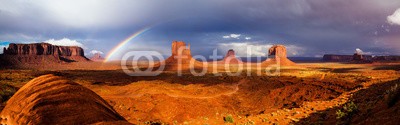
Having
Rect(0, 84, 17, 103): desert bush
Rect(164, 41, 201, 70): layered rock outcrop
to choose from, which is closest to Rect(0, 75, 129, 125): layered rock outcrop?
Rect(0, 84, 17, 103): desert bush

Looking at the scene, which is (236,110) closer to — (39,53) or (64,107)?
(64,107)

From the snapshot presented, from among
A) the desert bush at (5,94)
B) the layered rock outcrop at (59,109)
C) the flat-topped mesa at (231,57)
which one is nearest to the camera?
the layered rock outcrop at (59,109)

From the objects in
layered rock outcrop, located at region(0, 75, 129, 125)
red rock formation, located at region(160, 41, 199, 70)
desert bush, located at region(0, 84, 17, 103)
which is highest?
red rock formation, located at region(160, 41, 199, 70)

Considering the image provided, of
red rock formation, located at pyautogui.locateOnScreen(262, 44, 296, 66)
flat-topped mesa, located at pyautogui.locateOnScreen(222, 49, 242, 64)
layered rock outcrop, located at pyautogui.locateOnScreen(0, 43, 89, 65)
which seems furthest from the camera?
flat-topped mesa, located at pyautogui.locateOnScreen(222, 49, 242, 64)

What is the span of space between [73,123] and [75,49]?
188 meters

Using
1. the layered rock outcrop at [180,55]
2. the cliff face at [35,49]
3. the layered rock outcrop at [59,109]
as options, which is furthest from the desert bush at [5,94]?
the cliff face at [35,49]

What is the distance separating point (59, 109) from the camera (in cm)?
423

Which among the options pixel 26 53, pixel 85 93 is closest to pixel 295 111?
pixel 85 93

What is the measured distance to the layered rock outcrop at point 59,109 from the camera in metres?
3.90

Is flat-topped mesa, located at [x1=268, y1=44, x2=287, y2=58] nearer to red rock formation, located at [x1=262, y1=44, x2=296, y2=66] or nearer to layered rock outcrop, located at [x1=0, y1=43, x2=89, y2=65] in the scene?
red rock formation, located at [x1=262, y1=44, x2=296, y2=66]

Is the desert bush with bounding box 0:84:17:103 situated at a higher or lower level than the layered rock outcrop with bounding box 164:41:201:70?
lower

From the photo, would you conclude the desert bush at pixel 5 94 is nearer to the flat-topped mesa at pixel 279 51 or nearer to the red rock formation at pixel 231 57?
the flat-topped mesa at pixel 279 51

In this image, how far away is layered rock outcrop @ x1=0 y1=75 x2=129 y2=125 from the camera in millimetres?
3904

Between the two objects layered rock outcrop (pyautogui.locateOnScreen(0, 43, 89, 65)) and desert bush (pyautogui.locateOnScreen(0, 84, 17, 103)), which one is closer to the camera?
desert bush (pyautogui.locateOnScreen(0, 84, 17, 103))
